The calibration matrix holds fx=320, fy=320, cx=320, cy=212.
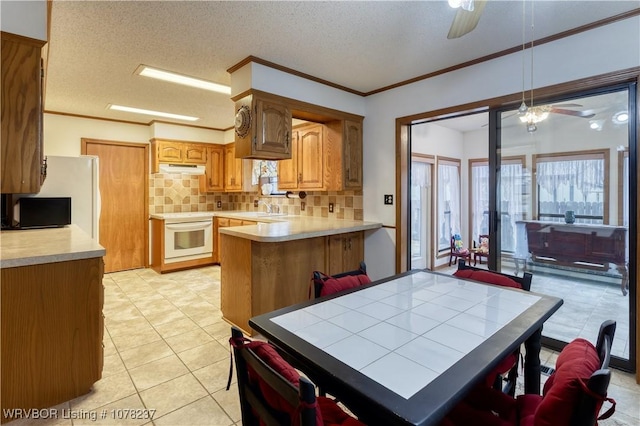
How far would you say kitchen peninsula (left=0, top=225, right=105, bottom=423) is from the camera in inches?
67.6

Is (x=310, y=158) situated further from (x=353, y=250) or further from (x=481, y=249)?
(x=481, y=249)

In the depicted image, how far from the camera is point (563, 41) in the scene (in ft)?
7.79

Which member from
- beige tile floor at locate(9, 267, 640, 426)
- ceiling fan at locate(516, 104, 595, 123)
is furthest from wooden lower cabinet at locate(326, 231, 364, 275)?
ceiling fan at locate(516, 104, 595, 123)

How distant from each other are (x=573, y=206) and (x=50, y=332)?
367 centimetres

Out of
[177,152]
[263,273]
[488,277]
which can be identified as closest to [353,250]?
[263,273]

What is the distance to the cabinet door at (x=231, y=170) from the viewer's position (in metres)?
5.57

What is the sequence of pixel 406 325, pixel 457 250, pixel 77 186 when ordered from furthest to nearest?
pixel 457 250 → pixel 77 186 → pixel 406 325

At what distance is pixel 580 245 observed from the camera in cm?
252

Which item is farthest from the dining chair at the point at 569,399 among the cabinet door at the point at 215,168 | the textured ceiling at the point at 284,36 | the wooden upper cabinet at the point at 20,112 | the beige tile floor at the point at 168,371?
the cabinet door at the point at 215,168

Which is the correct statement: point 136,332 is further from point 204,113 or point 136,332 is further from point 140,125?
point 140,125

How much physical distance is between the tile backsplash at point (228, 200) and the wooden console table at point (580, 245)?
1810 millimetres

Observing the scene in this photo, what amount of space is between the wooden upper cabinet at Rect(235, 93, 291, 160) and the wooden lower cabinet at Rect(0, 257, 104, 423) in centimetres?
153

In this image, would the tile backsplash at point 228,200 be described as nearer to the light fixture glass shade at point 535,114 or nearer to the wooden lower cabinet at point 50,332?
the light fixture glass shade at point 535,114

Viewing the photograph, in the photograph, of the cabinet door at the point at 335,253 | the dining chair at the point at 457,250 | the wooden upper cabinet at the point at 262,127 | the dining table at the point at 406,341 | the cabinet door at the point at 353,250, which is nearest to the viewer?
the dining table at the point at 406,341
